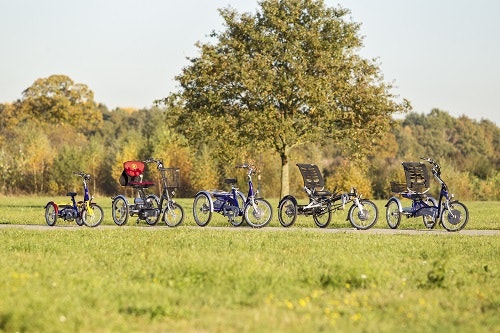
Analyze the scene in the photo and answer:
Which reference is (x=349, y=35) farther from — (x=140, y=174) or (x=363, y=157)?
(x=140, y=174)

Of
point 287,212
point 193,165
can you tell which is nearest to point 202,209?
point 287,212

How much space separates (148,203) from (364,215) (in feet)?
16.6

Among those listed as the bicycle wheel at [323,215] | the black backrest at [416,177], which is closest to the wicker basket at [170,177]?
the bicycle wheel at [323,215]

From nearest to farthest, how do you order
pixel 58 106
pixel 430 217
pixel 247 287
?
1. pixel 247 287
2. pixel 430 217
3. pixel 58 106

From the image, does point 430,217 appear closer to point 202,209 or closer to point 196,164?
point 202,209

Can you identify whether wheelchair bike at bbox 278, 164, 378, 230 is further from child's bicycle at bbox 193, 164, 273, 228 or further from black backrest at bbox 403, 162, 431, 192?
black backrest at bbox 403, 162, 431, 192

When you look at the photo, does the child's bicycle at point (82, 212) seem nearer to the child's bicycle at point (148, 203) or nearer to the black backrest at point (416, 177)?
the child's bicycle at point (148, 203)

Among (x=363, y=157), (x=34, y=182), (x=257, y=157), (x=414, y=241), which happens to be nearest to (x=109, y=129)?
(x=34, y=182)

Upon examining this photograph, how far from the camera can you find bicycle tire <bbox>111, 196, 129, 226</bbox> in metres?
Result: 19.8

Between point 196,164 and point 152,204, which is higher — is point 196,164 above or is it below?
above

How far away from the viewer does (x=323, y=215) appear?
1964 cm

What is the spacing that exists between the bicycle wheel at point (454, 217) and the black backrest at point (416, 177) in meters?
0.85

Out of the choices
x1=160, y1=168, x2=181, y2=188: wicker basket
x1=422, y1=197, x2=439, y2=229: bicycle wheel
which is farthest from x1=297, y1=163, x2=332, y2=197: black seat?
x1=160, y1=168, x2=181, y2=188: wicker basket

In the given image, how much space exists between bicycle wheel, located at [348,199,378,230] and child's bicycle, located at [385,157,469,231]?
0.35m
